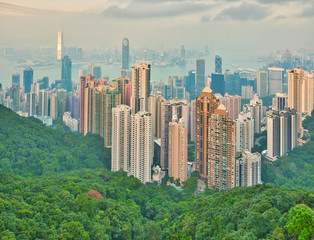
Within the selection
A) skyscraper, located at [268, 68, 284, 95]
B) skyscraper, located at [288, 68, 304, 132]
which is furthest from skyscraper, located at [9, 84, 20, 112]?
skyscraper, located at [268, 68, 284, 95]

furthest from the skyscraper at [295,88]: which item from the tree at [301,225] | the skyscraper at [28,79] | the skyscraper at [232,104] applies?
the tree at [301,225]

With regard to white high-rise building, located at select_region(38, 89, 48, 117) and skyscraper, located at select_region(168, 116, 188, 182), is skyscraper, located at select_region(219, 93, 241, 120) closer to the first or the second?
skyscraper, located at select_region(168, 116, 188, 182)

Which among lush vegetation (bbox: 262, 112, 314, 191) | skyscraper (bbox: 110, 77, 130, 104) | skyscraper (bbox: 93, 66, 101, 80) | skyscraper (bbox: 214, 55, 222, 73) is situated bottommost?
lush vegetation (bbox: 262, 112, 314, 191)

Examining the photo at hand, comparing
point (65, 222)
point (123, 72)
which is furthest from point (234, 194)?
point (123, 72)

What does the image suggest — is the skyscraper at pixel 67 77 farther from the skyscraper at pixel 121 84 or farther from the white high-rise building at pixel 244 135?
the white high-rise building at pixel 244 135

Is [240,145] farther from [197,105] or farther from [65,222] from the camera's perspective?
[65,222]

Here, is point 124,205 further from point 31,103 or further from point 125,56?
point 31,103
